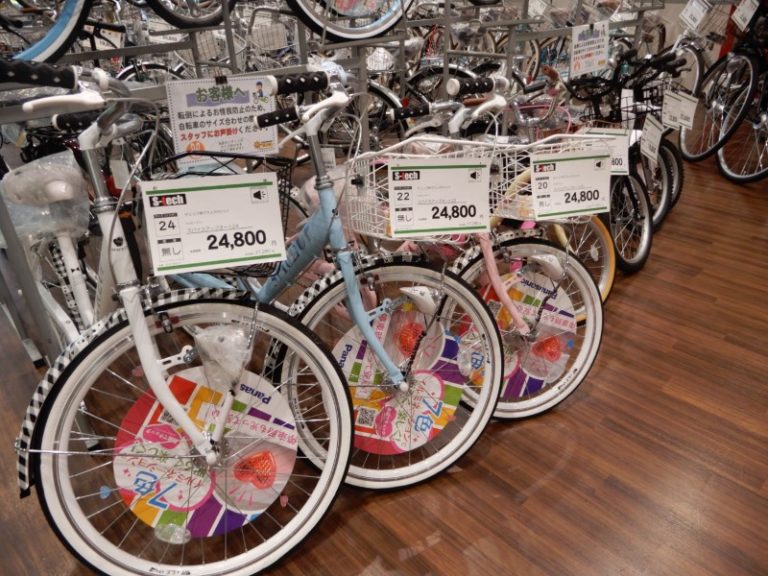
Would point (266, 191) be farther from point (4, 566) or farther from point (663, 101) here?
point (663, 101)

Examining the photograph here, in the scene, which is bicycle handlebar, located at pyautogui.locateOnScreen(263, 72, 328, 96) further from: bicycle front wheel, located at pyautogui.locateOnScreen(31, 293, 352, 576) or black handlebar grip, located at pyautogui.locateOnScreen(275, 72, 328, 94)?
bicycle front wheel, located at pyautogui.locateOnScreen(31, 293, 352, 576)

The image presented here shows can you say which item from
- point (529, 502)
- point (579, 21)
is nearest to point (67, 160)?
point (529, 502)

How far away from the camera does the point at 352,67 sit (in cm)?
208

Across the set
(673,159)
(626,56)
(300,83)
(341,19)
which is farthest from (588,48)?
(300,83)

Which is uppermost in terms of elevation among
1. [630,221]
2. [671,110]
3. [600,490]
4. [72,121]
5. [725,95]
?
[72,121]

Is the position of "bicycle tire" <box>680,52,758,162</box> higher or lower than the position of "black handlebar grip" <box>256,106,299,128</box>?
lower

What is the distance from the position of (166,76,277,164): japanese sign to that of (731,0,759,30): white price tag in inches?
143

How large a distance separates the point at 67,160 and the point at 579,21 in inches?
93.3

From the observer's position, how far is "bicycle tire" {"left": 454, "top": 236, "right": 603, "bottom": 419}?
1.72 metres

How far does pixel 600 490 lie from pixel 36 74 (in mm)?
1746

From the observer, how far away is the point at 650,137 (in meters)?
2.44

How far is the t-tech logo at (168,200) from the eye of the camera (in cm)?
108

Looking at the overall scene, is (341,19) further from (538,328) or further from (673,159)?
(673,159)

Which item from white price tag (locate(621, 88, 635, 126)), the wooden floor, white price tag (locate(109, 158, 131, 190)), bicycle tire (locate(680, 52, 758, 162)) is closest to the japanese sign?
white price tag (locate(109, 158, 131, 190))
